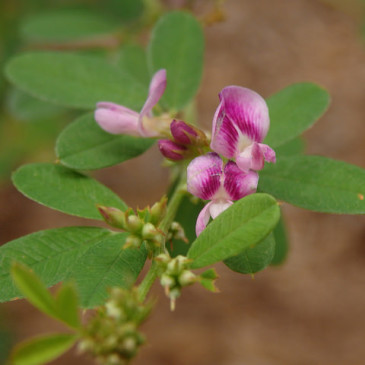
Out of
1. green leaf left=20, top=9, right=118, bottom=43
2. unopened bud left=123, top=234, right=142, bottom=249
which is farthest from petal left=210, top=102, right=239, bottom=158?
green leaf left=20, top=9, right=118, bottom=43

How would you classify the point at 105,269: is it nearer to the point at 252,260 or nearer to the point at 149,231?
the point at 149,231

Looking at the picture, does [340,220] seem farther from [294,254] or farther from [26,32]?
[26,32]

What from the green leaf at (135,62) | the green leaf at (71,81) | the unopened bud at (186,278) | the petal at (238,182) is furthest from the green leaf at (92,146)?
the green leaf at (135,62)

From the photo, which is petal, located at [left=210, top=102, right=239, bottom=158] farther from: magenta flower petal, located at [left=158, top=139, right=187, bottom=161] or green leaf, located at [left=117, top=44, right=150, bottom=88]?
green leaf, located at [left=117, top=44, right=150, bottom=88]

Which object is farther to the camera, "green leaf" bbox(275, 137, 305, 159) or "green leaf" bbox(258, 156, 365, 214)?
"green leaf" bbox(275, 137, 305, 159)

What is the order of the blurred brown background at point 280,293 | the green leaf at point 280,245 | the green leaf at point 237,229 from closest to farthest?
the green leaf at point 237,229 < the green leaf at point 280,245 < the blurred brown background at point 280,293

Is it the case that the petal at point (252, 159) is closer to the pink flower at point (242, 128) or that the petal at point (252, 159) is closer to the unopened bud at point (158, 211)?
the pink flower at point (242, 128)
